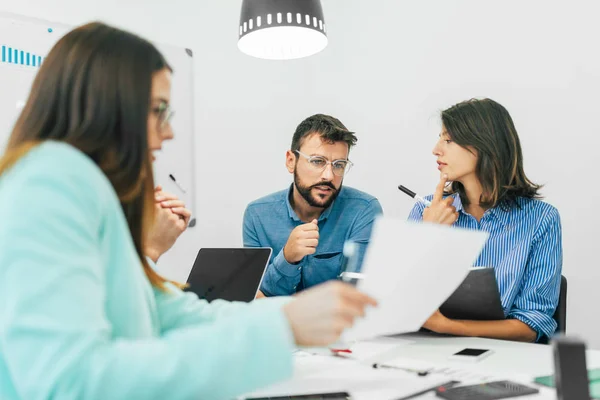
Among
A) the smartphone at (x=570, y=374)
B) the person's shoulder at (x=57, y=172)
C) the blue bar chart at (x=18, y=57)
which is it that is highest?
the blue bar chart at (x=18, y=57)

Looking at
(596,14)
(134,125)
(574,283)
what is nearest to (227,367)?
(134,125)

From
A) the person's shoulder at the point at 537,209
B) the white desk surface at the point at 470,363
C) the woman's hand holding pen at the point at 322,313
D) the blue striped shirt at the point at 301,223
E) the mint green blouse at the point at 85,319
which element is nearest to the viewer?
the mint green blouse at the point at 85,319

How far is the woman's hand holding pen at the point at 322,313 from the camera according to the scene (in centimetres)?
60

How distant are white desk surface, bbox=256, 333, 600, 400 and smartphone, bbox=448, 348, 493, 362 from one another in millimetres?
11

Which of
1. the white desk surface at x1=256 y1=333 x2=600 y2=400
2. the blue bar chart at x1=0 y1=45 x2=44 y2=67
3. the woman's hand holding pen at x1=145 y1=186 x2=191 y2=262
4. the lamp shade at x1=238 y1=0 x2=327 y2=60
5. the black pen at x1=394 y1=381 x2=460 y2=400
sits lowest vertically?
the white desk surface at x1=256 y1=333 x2=600 y2=400

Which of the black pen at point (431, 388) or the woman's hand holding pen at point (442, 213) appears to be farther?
the woman's hand holding pen at point (442, 213)

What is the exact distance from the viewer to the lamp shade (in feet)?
4.83

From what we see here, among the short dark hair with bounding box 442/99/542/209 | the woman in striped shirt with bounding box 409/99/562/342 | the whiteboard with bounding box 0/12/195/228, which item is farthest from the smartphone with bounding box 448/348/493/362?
the whiteboard with bounding box 0/12/195/228

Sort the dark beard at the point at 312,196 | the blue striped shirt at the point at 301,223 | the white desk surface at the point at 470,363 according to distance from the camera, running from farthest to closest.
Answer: the dark beard at the point at 312,196, the blue striped shirt at the point at 301,223, the white desk surface at the point at 470,363

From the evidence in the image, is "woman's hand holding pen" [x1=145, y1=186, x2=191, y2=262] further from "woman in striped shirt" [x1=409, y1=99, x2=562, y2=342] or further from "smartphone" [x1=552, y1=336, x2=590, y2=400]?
"smartphone" [x1=552, y1=336, x2=590, y2=400]

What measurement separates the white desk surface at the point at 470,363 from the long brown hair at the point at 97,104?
550mm

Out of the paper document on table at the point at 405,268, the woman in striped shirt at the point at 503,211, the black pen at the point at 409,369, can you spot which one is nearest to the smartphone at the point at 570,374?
the paper document on table at the point at 405,268

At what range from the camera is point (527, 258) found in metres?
1.65

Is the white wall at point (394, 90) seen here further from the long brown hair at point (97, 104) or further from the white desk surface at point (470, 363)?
the long brown hair at point (97, 104)
